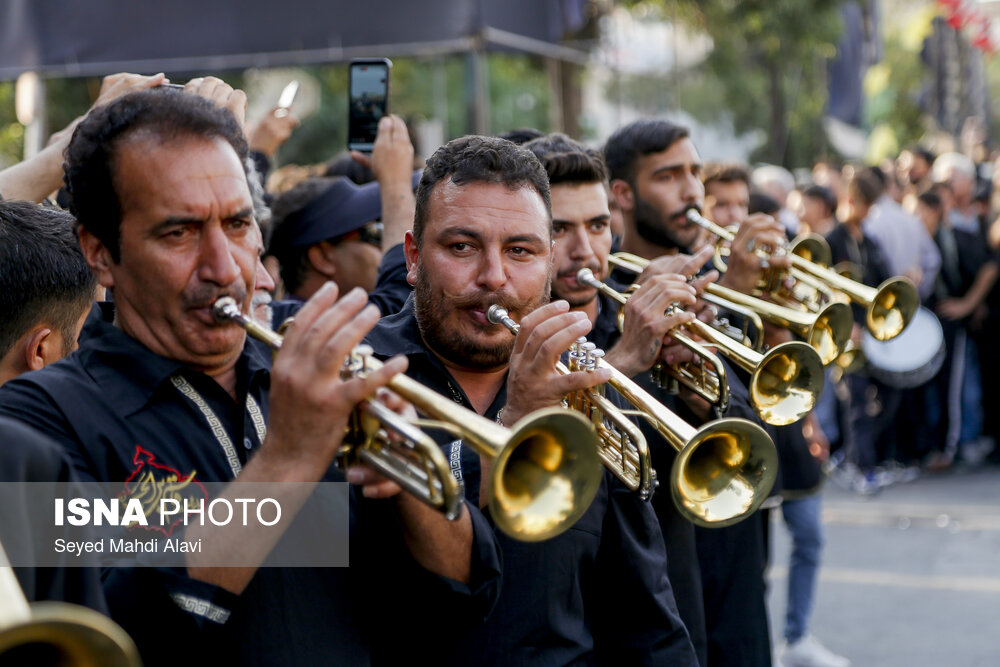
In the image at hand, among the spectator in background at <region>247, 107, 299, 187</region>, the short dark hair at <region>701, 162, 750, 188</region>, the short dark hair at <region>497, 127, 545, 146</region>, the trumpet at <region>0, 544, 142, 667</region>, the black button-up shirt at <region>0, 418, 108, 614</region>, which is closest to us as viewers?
the trumpet at <region>0, 544, 142, 667</region>

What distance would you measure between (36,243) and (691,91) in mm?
33825

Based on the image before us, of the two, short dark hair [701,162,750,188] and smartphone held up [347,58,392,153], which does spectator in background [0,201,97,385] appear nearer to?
smartphone held up [347,58,392,153]

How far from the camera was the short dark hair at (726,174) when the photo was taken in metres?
5.65

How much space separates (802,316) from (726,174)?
209cm

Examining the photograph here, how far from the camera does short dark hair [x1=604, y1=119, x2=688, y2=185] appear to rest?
163 inches

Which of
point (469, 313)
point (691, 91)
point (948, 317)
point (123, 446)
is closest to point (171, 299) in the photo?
point (123, 446)

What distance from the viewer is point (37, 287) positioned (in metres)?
2.21

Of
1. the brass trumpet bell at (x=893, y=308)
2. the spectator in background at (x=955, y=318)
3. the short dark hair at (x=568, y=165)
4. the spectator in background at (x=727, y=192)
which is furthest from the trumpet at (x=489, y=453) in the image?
the spectator in background at (x=955, y=318)

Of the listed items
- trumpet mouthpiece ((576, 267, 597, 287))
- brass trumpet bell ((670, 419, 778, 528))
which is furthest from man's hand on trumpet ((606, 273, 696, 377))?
brass trumpet bell ((670, 419, 778, 528))

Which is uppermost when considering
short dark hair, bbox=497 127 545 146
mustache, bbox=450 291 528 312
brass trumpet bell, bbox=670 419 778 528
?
short dark hair, bbox=497 127 545 146

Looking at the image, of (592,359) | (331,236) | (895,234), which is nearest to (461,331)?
(592,359)

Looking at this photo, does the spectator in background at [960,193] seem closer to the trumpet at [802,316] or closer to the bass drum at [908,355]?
the bass drum at [908,355]

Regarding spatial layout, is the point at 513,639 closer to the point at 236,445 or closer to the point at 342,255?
the point at 236,445

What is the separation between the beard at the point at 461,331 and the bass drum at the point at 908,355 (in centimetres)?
628
